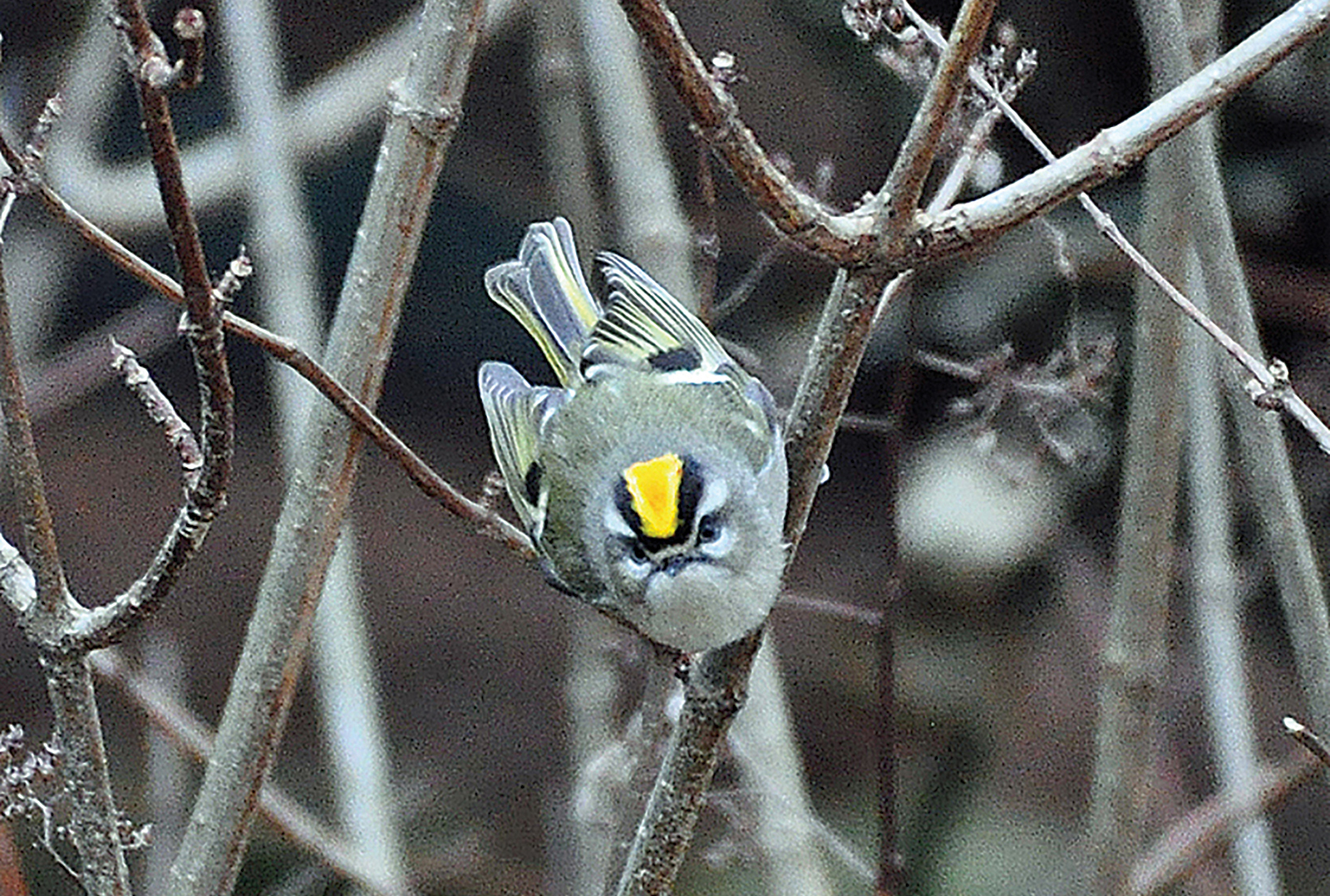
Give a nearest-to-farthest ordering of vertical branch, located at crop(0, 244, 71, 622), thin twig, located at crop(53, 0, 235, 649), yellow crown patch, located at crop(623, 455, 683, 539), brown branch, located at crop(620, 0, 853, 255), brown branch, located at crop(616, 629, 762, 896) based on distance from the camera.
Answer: thin twig, located at crop(53, 0, 235, 649)
brown branch, located at crop(620, 0, 853, 255)
vertical branch, located at crop(0, 244, 71, 622)
brown branch, located at crop(616, 629, 762, 896)
yellow crown patch, located at crop(623, 455, 683, 539)

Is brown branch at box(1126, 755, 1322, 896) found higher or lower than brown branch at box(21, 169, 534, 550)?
higher

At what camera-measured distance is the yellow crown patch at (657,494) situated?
1990 millimetres

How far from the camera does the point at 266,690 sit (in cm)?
150

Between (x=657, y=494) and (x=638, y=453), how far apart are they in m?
0.18

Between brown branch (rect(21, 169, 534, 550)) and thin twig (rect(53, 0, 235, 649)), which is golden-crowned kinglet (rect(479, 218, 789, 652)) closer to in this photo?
brown branch (rect(21, 169, 534, 550))

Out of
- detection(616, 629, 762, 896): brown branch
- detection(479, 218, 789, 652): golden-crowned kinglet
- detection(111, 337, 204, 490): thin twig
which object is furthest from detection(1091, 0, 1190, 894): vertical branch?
detection(111, 337, 204, 490): thin twig

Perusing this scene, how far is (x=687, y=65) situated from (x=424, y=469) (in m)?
0.49

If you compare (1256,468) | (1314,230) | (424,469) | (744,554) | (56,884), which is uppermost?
(1314,230)

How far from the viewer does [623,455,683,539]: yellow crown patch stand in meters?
1.99

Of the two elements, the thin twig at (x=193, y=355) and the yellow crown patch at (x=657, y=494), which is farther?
the yellow crown patch at (x=657, y=494)

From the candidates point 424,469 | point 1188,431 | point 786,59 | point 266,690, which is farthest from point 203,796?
point 786,59

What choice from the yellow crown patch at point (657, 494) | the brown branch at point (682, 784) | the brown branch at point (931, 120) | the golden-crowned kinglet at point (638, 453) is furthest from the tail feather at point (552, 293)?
the brown branch at point (931, 120)

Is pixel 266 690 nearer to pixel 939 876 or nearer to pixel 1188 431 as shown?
pixel 1188 431

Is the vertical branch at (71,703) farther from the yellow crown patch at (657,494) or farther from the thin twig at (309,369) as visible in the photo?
the yellow crown patch at (657,494)
